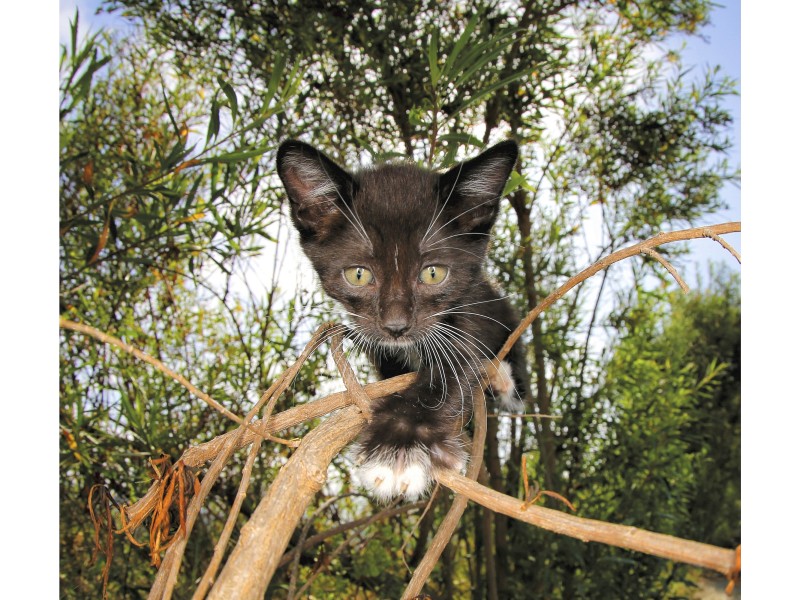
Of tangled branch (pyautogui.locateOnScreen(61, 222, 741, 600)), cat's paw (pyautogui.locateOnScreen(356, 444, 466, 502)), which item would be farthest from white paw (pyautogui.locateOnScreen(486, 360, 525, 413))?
tangled branch (pyautogui.locateOnScreen(61, 222, 741, 600))

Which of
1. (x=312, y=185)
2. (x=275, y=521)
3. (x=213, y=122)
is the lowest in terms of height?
(x=275, y=521)

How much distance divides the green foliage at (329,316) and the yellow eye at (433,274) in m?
0.61

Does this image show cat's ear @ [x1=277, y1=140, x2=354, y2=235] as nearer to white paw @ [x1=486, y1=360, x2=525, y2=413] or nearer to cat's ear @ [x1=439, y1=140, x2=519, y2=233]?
cat's ear @ [x1=439, y1=140, x2=519, y2=233]

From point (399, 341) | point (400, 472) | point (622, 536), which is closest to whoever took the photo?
point (622, 536)

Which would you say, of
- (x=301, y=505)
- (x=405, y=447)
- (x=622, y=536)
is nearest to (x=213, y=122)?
(x=405, y=447)

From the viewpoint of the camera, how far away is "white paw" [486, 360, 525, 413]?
1.23m

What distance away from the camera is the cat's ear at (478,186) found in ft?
3.02

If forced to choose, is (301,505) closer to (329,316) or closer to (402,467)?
(402,467)

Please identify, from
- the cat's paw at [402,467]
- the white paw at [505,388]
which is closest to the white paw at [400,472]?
the cat's paw at [402,467]

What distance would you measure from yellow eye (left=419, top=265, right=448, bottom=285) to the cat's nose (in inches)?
3.3

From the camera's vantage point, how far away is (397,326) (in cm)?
88

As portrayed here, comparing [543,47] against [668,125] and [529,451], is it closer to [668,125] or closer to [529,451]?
[668,125]

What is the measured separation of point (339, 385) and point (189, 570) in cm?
59

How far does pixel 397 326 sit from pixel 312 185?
0.25m
